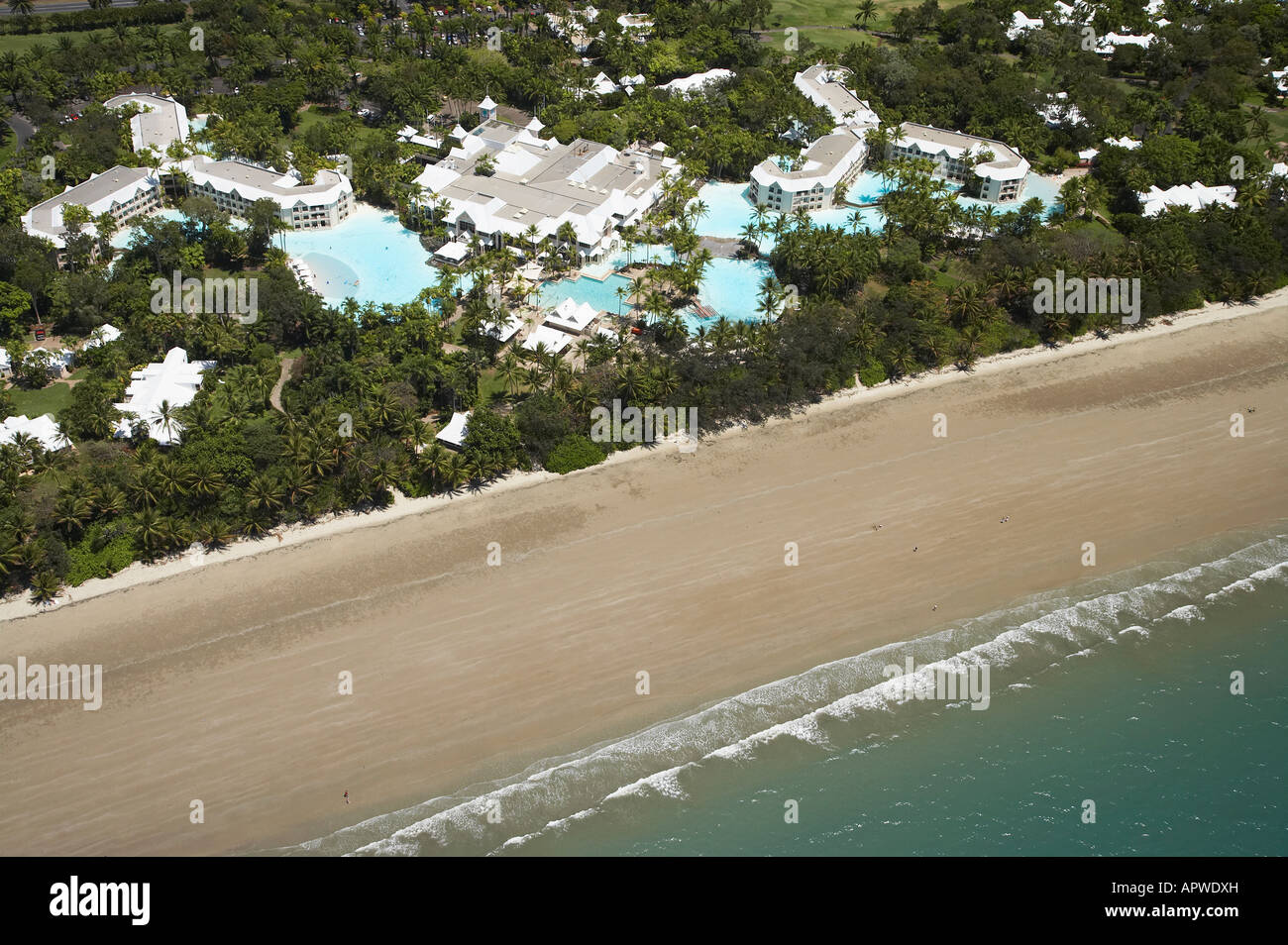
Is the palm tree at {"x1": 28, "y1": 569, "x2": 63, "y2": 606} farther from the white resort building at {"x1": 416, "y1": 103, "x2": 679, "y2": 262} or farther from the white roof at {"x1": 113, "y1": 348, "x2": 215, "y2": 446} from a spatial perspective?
the white resort building at {"x1": 416, "y1": 103, "x2": 679, "y2": 262}

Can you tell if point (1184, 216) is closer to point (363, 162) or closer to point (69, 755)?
point (363, 162)

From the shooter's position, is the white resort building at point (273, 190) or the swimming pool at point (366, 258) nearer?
the swimming pool at point (366, 258)

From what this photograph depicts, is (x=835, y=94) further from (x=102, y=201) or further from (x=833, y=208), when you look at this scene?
(x=102, y=201)

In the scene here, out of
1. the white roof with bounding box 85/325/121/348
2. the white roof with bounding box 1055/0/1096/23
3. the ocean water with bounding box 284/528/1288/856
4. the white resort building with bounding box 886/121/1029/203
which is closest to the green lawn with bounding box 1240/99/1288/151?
the white roof with bounding box 1055/0/1096/23

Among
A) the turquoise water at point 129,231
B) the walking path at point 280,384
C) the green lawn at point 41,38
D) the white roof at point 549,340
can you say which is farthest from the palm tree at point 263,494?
the green lawn at point 41,38

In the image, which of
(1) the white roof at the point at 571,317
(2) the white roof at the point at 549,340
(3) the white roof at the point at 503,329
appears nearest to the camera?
(3) the white roof at the point at 503,329

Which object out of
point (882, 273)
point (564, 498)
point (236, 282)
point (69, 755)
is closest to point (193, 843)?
point (69, 755)

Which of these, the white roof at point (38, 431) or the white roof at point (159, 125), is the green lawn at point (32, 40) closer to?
the white roof at point (159, 125)

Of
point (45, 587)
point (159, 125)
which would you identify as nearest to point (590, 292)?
point (45, 587)
